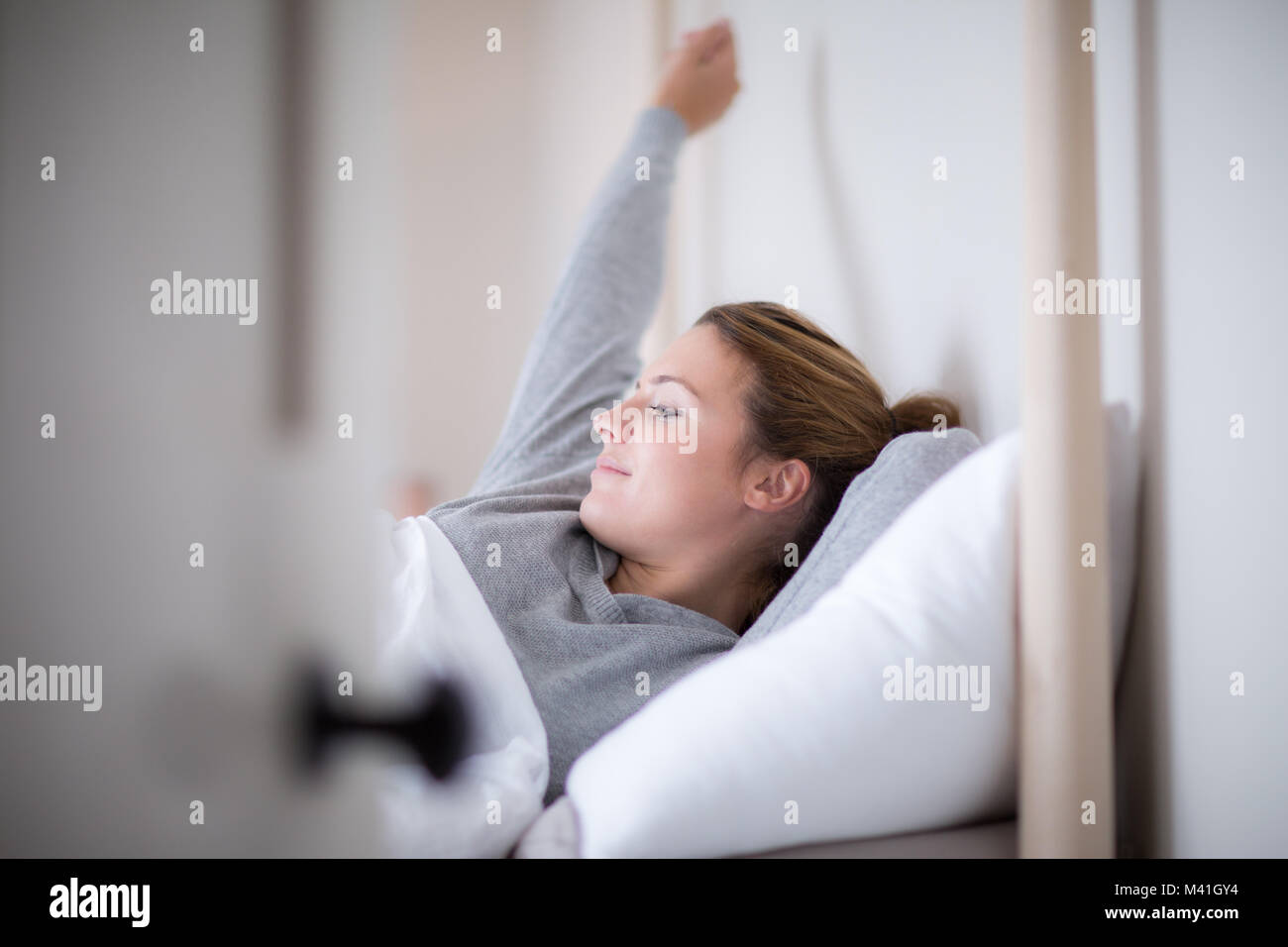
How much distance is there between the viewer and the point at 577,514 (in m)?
0.92

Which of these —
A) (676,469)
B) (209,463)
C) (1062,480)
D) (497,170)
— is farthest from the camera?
(497,170)

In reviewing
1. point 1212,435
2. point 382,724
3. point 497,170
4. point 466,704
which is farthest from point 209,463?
point 497,170

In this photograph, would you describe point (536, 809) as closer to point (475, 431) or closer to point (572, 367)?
point (572, 367)

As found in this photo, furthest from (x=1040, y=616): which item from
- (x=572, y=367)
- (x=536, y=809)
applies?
(x=572, y=367)

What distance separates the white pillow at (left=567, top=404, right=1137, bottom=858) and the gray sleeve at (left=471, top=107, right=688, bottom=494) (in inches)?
20.3

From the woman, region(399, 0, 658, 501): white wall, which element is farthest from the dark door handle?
region(399, 0, 658, 501): white wall

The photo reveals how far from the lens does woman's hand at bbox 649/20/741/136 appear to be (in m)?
1.15

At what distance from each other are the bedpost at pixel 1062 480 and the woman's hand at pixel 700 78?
685 mm

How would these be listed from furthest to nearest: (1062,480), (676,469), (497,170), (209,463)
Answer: (497,170) < (676,469) < (1062,480) < (209,463)

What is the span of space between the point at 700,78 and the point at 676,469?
0.60 m

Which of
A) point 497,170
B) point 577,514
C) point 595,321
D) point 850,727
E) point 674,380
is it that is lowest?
point 850,727

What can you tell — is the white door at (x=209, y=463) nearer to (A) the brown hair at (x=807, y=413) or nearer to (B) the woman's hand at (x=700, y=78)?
(A) the brown hair at (x=807, y=413)

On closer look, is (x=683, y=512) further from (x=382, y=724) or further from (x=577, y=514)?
(x=382, y=724)
